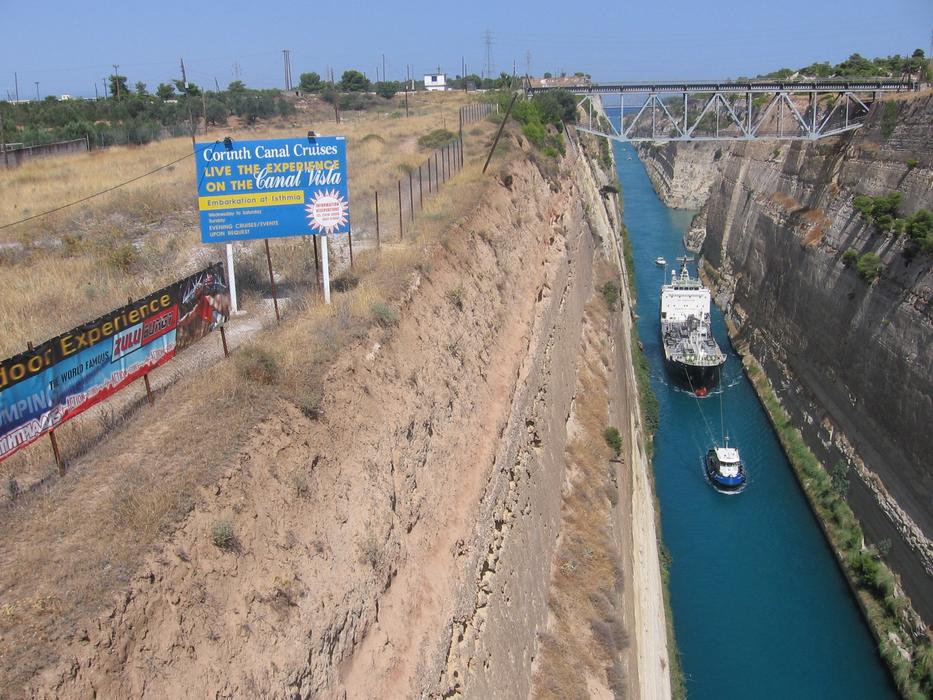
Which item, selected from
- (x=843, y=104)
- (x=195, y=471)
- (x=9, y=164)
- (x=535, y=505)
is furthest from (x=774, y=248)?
(x=195, y=471)

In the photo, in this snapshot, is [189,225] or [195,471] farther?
[189,225]

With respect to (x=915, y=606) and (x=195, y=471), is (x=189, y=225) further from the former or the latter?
(x=915, y=606)

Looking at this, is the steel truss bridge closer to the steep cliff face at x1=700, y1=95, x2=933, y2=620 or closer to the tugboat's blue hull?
the steep cliff face at x1=700, y1=95, x2=933, y2=620

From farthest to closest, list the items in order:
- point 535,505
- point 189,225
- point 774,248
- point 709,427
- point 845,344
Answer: point 774,248 < point 709,427 < point 845,344 < point 189,225 < point 535,505

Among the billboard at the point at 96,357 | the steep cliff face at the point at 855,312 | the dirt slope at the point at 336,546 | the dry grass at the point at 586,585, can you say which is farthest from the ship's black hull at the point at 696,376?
the billboard at the point at 96,357

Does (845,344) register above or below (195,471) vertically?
below

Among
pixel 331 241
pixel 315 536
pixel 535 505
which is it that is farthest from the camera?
pixel 331 241

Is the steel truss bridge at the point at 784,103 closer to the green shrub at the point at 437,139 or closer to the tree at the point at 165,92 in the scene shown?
the green shrub at the point at 437,139
